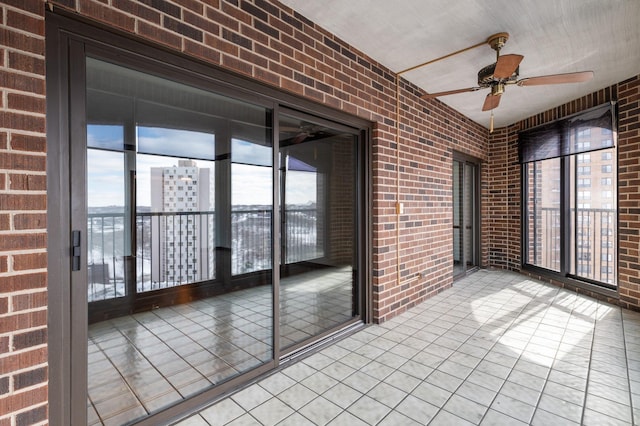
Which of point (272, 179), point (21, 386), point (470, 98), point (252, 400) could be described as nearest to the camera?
point (21, 386)

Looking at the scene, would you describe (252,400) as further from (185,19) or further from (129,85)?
(185,19)

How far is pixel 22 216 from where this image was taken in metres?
1.26

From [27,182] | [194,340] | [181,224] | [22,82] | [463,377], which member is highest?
[22,82]

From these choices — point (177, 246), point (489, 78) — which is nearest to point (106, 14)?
point (177, 246)

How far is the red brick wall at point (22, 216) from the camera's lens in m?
1.21

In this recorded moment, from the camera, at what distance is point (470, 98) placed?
→ 419cm

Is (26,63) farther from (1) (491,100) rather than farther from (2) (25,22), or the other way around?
(1) (491,100)

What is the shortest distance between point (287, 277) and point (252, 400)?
3.12ft

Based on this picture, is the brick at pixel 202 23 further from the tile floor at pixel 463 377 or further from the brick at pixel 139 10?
the tile floor at pixel 463 377

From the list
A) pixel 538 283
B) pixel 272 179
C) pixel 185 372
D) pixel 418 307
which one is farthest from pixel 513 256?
Answer: pixel 185 372

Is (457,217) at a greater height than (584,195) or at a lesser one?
lesser

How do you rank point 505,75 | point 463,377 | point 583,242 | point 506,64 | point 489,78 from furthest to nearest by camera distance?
1. point 583,242
2. point 489,78
3. point 505,75
4. point 506,64
5. point 463,377

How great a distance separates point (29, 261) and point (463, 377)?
266 cm

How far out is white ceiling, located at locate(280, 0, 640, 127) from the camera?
2268mm
